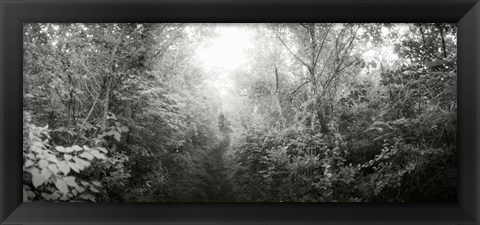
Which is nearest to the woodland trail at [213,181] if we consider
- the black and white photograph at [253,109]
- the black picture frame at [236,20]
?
the black and white photograph at [253,109]

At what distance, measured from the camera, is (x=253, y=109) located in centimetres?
287

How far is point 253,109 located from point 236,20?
76 centimetres

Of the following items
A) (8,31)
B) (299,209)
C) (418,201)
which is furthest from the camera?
(418,201)

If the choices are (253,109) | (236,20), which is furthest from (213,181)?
(236,20)

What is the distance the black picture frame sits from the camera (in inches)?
92.6

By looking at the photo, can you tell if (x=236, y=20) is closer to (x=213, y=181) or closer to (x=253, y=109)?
(x=253, y=109)

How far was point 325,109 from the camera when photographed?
2912 mm

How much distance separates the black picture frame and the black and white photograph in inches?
8.8

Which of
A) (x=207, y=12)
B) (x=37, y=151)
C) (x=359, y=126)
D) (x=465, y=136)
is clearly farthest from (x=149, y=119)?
(x=465, y=136)

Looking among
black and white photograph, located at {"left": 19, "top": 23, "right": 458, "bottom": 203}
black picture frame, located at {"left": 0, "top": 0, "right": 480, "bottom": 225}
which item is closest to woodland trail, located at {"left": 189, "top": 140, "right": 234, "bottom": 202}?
black and white photograph, located at {"left": 19, "top": 23, "right": 458, "bottom": 203}

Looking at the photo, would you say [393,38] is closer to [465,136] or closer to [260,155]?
[465,136]

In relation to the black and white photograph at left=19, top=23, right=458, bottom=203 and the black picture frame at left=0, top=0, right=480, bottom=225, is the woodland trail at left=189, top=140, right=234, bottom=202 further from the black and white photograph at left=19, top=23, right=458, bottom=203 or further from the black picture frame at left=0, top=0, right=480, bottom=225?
the black picture frame at left=0, top=0, right=480, bottom=225

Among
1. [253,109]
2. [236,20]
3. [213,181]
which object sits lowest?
[213,181]

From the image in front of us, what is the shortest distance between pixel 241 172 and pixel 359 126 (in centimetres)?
107
